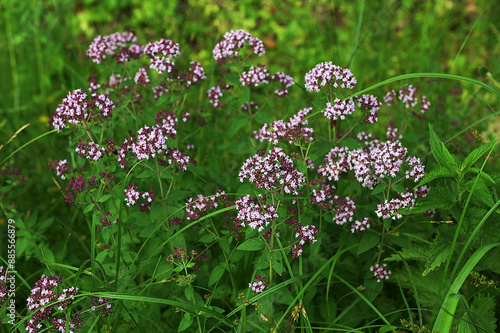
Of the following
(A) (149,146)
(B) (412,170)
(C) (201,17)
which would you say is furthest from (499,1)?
(A) (149,146)

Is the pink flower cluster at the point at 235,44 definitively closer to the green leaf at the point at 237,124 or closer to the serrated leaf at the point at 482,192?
the green leaf at the point at 237,124

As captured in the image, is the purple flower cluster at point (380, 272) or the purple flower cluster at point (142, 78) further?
the purple flower cluster at point (142, 78)

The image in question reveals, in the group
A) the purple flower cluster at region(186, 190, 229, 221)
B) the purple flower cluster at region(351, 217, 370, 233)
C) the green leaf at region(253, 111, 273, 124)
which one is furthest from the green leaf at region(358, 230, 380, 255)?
the green leaf at region(253, 111, 273, 124)

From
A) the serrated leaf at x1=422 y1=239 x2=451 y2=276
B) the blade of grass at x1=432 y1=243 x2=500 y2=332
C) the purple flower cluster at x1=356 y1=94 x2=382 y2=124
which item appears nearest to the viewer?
the blade of grass at x1=432 y1=243 x2=500 y2=332

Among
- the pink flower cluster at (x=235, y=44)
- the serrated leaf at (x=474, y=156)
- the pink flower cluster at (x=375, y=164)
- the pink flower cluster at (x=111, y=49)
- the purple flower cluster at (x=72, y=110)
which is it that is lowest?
the serrated leaf at (x=474, y=156)

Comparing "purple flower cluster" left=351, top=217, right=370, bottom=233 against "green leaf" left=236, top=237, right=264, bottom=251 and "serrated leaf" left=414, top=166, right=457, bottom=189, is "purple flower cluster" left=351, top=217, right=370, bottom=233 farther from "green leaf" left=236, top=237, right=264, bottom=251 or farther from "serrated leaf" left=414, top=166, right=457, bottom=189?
"green leaf" left=236, top=237, right=264, bottom=251

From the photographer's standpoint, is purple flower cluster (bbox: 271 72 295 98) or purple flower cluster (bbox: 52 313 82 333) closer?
purple flower cluster (bbox: 52 313 82 333)

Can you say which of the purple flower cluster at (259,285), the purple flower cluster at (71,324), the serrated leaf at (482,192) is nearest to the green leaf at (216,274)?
the purple flower cluster at (259,285)
